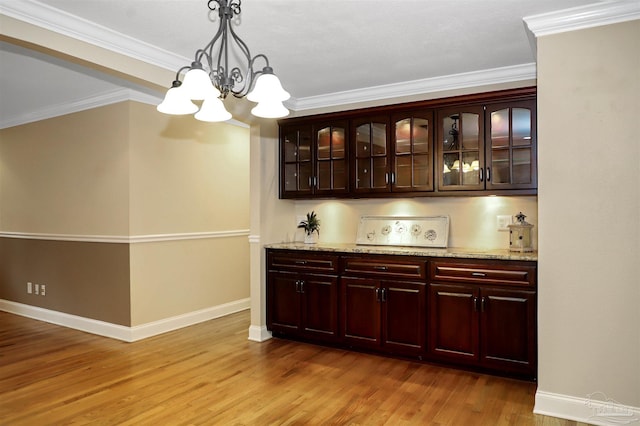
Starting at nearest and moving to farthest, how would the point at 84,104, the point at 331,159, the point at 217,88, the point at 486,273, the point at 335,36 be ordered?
1. the point at 217,88
2. the point at 335,36
3. the point at 486,273
4. the point at 331,159
5. the point at 84,104

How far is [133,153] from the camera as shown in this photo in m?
4.52

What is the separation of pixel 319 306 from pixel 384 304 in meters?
0.66

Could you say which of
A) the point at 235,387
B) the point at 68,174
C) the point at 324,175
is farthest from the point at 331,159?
the point at 68,174

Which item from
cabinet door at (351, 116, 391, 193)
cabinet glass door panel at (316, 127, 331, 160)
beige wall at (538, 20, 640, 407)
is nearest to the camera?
beige wall at (538, 20, 640, 407)

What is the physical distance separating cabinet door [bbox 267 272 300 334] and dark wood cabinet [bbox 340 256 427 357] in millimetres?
513

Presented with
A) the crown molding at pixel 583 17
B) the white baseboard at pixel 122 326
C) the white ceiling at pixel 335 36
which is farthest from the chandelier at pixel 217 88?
the white baseboard at pixel 122 326

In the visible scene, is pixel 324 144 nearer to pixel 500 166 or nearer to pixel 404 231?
pixel 404 231

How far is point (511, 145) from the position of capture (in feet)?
11.6

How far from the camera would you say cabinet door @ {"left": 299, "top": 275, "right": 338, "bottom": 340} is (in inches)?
163

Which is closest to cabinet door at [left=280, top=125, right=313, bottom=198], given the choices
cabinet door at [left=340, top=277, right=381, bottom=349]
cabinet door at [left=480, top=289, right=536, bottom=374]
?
cabinet door at [left=340, top=277, right=381, bottom=349]

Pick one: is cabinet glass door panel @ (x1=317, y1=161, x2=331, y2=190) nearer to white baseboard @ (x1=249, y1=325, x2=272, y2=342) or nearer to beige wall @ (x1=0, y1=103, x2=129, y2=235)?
white baseboard @ (x1=249, y1=325, x2=272, y2=342)

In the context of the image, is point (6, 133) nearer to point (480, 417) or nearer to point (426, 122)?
point (426, 122)

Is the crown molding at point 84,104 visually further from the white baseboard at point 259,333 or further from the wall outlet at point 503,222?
the wall outlet at point 503,222

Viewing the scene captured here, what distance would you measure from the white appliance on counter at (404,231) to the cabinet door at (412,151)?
0.41 meters
